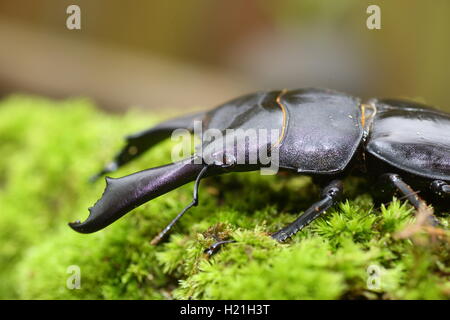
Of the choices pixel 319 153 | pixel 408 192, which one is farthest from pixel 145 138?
pixel 408 192

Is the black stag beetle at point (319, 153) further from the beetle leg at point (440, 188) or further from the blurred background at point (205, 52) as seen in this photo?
the blurred background at point (205, 52)

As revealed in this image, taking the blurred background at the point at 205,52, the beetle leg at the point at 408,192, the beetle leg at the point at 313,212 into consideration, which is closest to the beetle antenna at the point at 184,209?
the beetle leg at the point at 313,212

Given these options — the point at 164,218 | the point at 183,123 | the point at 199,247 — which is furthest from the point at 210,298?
the point at 183,123

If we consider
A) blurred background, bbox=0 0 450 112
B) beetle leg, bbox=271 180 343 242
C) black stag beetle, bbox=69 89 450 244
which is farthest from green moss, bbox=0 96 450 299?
blurred background, bbox=0 0 450 112

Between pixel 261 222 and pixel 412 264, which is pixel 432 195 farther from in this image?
pixel 261 222

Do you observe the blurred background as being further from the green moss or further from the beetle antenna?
the beetle antenna

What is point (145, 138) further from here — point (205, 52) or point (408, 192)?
point (205, 52)
